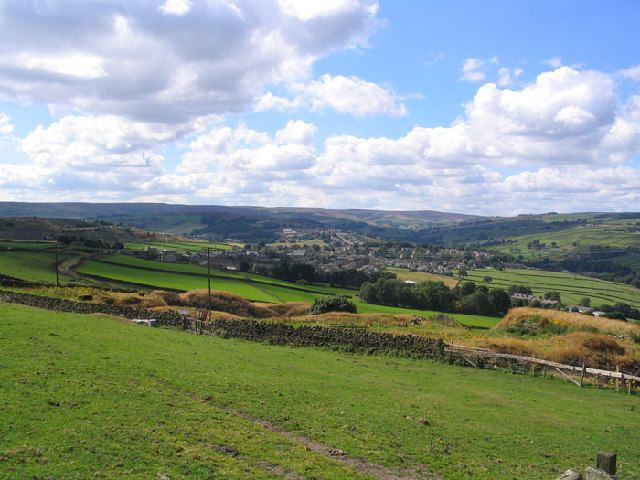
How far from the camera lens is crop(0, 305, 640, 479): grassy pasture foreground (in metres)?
11.3

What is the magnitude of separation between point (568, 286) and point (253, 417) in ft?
467

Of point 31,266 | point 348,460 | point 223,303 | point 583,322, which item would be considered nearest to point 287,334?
point 223,303

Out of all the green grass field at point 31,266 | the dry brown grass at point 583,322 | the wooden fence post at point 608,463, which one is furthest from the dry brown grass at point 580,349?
the green grass field at point 31,266

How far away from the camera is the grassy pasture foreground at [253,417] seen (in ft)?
37.2

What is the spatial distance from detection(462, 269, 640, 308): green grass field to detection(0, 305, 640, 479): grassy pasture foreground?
321 feet

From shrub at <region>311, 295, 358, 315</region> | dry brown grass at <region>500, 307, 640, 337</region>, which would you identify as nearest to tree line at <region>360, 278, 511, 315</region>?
shrub at <region>311, 295, 358, 315</region>

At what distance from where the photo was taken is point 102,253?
103812mm

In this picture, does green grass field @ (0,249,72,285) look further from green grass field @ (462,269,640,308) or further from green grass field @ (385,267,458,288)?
green grass field @ (462,269,640,308)

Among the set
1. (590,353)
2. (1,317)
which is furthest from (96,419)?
(590,353)

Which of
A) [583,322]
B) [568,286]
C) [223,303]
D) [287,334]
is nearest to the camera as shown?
[287,334]

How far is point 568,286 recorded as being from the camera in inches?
5266

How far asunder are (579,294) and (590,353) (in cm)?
9976

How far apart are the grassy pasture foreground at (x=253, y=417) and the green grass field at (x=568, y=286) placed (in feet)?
321

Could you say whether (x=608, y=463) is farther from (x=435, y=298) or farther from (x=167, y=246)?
(x=167, y=246)
